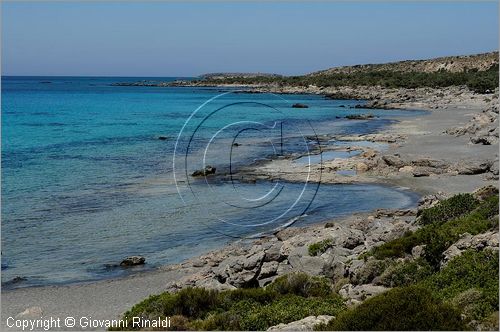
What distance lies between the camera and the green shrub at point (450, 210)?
56.9 feet

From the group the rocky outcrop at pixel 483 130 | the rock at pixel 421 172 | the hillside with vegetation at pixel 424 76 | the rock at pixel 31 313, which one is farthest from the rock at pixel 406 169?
the hillside with vegetation at pixel 424 76

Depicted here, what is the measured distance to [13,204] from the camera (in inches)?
1079

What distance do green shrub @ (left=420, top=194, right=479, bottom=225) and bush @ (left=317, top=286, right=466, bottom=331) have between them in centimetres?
835

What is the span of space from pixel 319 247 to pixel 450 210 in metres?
4.67

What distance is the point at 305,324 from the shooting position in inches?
381

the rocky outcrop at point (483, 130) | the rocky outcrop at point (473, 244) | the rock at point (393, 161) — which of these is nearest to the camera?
the rocky outcrop at point (473, 244)

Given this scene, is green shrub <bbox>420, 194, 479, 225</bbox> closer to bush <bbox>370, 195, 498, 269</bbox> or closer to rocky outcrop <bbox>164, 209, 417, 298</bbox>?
rocky outcrop <bbox>164, 209, 417, 298</bbox>

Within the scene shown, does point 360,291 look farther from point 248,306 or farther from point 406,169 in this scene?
point 406,169

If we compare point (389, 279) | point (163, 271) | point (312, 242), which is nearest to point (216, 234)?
point (163, 271)

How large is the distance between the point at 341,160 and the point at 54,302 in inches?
1009

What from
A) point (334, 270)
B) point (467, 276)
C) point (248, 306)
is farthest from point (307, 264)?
point (467, 276)

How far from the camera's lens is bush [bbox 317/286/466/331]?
28.1 feet

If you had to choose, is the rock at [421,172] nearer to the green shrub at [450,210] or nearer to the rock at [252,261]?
the green shrub at [450,210]

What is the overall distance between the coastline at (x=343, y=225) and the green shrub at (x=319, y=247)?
0.26 metres
